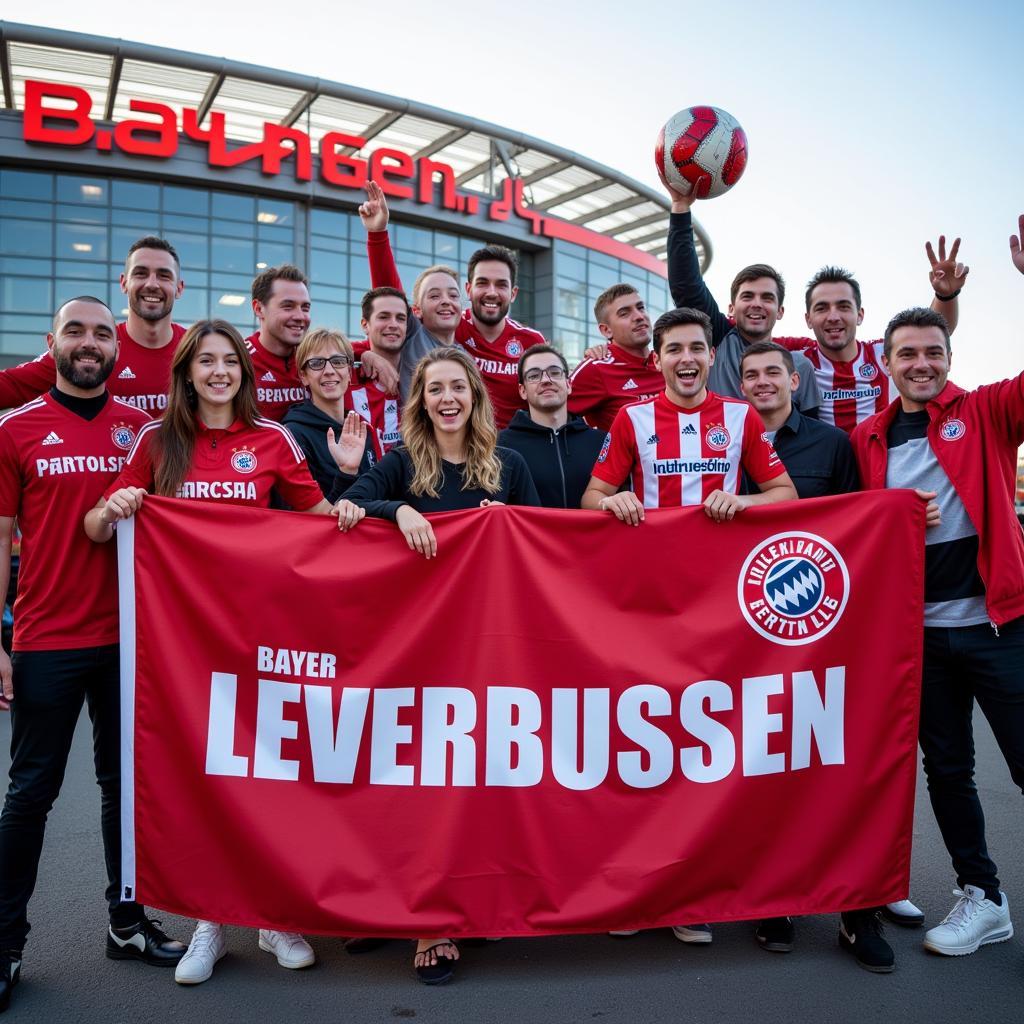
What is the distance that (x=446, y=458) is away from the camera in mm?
3770

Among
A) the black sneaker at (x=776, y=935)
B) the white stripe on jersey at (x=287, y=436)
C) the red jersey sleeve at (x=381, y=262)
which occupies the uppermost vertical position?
the red jersey sleeve at (x=381, y=262)

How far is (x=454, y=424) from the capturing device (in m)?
3.70

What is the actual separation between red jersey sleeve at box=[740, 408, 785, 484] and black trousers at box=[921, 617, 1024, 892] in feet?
2.96

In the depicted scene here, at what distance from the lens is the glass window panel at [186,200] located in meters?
24.9

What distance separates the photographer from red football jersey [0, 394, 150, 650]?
3406mm

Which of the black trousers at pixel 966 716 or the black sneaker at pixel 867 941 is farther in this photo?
the black trousers at pixel 966 716

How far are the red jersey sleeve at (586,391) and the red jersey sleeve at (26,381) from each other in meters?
2.83

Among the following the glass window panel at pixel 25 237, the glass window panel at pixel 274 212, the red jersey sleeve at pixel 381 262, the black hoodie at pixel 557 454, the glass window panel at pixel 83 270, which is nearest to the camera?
the black hoodie at pixel 557 454

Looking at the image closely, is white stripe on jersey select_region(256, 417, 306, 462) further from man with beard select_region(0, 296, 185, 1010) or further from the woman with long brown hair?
man with beard select_region(0, 296, 185, 1010)

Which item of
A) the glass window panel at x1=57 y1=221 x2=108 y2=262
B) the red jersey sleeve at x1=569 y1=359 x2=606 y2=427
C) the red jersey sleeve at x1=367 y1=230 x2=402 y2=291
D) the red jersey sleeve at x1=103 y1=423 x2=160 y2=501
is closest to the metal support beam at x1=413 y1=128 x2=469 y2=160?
the glass window panel at x1=57 y1=221 x2=108 y2=262

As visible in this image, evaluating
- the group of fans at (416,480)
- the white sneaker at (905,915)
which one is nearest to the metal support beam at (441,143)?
the group of fans at (416,480)

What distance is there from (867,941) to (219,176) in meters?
25.8

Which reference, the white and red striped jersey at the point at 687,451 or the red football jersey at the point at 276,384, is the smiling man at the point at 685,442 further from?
the red football jersey at the point at 276,384

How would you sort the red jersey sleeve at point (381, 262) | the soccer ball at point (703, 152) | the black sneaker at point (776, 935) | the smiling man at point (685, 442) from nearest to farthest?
the black sneaker at point (776, 935), the smiling man at point (685, 442), the soccer ball at point (703, 152), the red jersey sleeve at point (381, 262)
